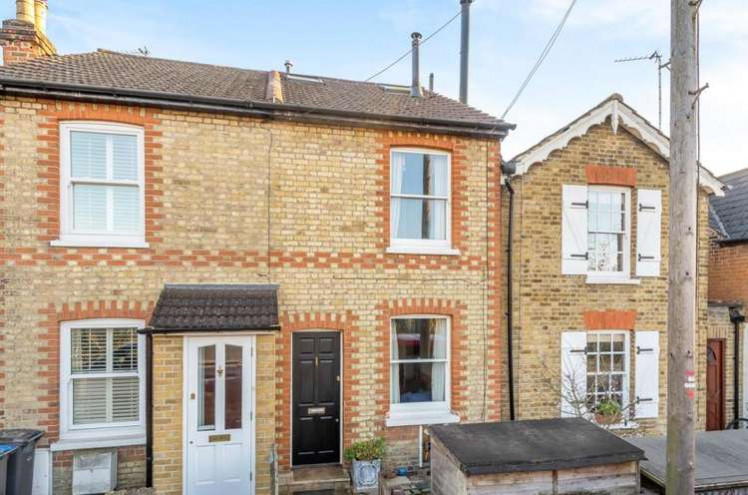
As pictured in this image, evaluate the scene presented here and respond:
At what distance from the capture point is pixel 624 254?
8.94 m

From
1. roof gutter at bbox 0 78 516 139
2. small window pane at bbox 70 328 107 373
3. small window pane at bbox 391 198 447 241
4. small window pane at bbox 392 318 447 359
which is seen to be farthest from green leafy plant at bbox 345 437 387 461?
roof gutter at bbox 0 78 516 139

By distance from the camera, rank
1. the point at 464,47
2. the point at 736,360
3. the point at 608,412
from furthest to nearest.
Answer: the point at 464,47 → the point at 736,360 → the point at 608,412

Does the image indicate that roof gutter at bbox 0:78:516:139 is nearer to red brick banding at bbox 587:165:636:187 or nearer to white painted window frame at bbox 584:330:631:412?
red brick banding at bbox 587:165:636:187

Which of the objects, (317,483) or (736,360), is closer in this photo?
(317,483)

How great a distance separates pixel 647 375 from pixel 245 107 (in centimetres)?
928

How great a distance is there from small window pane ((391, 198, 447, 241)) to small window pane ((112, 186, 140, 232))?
4.32 metres

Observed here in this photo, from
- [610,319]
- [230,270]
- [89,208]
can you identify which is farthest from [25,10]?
[610,319]

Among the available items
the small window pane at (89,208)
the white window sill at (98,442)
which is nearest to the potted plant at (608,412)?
the white window sill at (98,442)

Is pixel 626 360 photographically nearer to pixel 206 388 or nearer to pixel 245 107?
pixel 206 388

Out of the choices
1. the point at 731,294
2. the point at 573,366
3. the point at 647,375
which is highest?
the point at 731,294

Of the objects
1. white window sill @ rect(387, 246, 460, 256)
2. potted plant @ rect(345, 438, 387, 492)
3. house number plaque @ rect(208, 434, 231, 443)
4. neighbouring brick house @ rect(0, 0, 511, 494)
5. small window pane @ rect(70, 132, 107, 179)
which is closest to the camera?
neighbouring brick house @ rect(0, 0, 511, 494)

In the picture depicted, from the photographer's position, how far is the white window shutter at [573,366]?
Answer: 848 cm

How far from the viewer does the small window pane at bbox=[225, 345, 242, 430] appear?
677 cm

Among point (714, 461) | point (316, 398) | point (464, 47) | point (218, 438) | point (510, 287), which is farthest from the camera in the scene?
point (464, 47)
